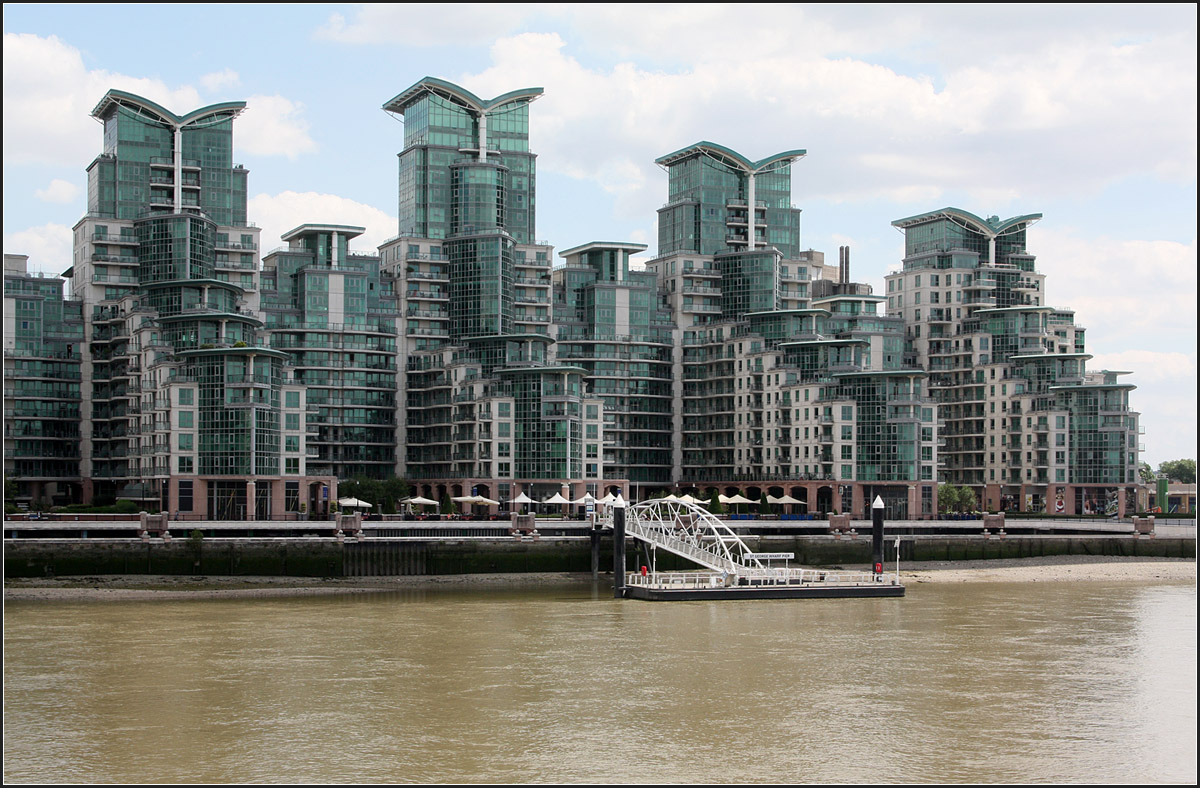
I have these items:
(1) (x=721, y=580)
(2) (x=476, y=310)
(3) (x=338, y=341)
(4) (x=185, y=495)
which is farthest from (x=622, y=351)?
(1) (x=721, y=580)

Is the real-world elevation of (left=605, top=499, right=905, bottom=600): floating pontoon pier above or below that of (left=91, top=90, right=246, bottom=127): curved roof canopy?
below

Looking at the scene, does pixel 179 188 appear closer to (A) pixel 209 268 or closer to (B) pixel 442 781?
(A) pixel 209 268

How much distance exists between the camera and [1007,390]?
18538 cm

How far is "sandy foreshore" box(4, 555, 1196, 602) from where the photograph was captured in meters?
94.0

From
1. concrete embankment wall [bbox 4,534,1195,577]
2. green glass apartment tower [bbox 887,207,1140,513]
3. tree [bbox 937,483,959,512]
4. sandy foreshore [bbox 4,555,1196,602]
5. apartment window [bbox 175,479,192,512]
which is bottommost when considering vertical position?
sandy foreshore [bbox 4,555,1196,602]

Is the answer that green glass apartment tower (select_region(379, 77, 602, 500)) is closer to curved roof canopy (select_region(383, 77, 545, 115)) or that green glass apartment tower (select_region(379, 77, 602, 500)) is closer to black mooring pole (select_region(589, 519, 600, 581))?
curved roof canopy (select_region(383, 77, 545, 115))

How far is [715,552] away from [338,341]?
72.3 meters

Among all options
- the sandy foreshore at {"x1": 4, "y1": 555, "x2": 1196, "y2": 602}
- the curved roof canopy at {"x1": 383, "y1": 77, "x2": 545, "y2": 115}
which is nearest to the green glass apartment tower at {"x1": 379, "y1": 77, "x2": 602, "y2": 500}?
the curved roof canopy at {"x1": 383, "y1": 77, "x2": 545, "y2": 115}

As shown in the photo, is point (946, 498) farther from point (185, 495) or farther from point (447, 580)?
point (185, 495)

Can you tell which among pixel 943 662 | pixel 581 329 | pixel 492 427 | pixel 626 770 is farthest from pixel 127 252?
pixel 626 770

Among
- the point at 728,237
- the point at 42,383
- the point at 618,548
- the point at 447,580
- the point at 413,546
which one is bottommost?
the point at 447,580

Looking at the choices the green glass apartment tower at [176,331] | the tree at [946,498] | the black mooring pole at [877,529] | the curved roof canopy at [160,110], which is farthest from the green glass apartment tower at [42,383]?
the tree at [946,498]

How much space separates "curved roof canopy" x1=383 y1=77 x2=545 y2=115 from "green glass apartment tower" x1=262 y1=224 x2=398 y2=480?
2216cm

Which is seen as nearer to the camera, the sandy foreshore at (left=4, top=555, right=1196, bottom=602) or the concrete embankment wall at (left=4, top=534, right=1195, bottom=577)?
the sandy foreshore at (left=4, top=555, right=1196, bottom=602)
